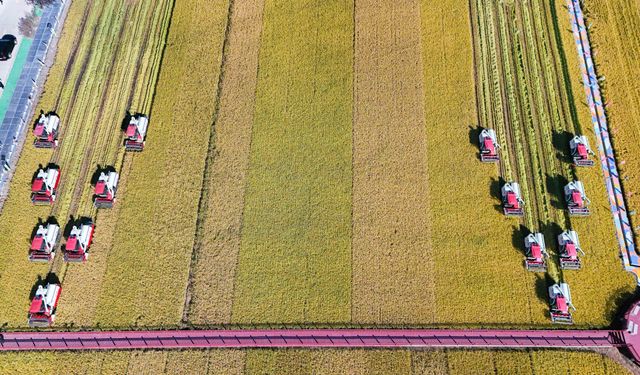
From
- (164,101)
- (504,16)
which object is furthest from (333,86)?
(504,16)

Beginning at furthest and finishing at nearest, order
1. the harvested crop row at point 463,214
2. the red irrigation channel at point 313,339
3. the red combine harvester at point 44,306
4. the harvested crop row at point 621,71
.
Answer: the harvested crop row at point 621,71 → the harvested crop row at point 463,214 → the red irrigation channel at point 313,339 → the red combine harvester at point 44,306

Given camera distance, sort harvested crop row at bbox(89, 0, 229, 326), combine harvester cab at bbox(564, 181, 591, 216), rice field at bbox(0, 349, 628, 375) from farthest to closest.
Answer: combine harvester cab at bbox(564, 181, 591, 216) → harvested crop row at bbox(89, 0, 229, 326) → rice field at bbox(0, 349, 628, 375)

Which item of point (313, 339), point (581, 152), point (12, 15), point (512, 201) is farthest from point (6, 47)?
point (581, 152)

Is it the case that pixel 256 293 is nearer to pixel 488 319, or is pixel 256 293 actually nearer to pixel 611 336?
pixel 488 319

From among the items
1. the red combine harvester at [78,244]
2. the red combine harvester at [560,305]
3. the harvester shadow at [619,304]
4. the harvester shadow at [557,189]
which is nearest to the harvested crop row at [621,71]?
the harvester shadow at [557,189]

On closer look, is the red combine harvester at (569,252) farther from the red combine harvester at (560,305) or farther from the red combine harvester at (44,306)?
the red combine harvester at (44,306)

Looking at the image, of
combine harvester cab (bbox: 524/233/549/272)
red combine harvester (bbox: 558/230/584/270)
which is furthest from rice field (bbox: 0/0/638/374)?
red combine harvester (bbox: 558/230/584/270)

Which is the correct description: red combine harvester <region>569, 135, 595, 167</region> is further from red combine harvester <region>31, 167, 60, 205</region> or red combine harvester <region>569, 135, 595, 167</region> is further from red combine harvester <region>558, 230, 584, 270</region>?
red combine harvester <region>31, 167, 60, 205</region>

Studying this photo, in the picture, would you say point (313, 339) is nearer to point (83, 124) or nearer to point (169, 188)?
point (169, 188)
